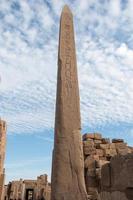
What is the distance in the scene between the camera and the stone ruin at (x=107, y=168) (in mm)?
3262

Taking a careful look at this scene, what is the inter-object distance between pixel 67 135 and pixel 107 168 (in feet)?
4.18

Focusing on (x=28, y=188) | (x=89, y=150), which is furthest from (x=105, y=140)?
(x=28, y=188)

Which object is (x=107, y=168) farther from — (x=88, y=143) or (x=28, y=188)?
(x=28, y=188)

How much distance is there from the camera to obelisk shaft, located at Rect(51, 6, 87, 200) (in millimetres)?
4645

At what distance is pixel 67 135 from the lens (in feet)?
16.1

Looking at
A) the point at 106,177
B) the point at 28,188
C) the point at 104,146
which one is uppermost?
the point at 104,146

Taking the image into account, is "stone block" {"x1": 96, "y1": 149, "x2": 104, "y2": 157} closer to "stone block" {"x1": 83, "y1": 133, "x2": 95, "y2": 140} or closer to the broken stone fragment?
the broken stone fragment

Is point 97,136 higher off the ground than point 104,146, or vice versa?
point 97,136

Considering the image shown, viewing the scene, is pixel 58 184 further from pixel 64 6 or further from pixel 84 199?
pixel 64 6

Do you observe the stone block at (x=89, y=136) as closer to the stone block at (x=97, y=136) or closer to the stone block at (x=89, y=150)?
the stone block at (x=97, y=136)

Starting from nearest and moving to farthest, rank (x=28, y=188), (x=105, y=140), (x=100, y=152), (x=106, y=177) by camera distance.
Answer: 1. (x=106, y=177)
2. (x=100, y=152)
3. (x=105, y=140)
4. (x=28, y=188)

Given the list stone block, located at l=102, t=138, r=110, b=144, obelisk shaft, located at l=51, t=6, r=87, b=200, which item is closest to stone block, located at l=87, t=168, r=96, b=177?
stone block, located at l=102, t=138, r=110, b=144

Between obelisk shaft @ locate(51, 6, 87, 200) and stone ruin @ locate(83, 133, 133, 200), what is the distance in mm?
463

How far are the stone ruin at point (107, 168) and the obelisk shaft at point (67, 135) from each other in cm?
46
